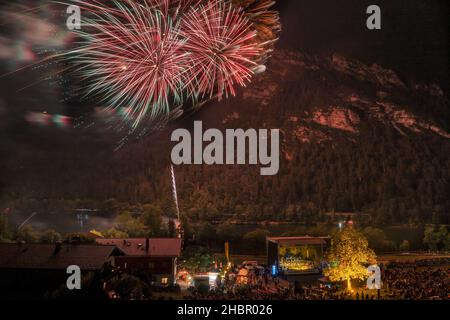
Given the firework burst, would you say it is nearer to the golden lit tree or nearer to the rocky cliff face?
the rocky cliff face

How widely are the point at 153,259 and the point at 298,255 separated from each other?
15.8 feet

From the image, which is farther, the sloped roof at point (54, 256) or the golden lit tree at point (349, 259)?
the golden lit tree at point (349, 259)

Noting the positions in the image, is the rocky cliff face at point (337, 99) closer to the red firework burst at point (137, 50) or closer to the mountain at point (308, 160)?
the mountain at point (308, 160)

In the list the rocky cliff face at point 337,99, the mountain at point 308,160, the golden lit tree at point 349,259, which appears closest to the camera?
the golden lit tree at point 349,259

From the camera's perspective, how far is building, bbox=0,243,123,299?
14.7 metres

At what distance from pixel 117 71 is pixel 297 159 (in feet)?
27.4

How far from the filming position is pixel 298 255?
56.4 ft

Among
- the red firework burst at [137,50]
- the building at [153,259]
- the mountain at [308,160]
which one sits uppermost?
the red firework burst at [137,50]

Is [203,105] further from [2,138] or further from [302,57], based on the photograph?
[2,138]

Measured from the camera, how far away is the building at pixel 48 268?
48.1 ft

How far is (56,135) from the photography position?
2002cm

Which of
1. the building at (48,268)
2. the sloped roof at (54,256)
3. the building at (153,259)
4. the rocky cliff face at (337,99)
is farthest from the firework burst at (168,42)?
the building at (48,268)

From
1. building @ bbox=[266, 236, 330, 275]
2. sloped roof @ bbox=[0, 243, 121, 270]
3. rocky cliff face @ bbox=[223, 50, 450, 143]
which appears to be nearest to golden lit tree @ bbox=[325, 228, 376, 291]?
building @ bbox=[266, 236, 330, 275]

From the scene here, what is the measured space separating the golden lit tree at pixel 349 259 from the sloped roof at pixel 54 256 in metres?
6.76
